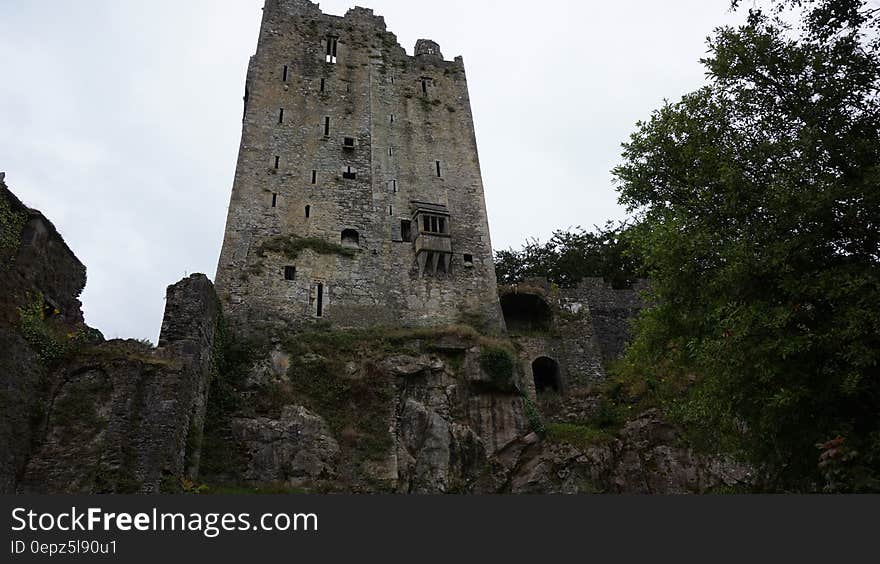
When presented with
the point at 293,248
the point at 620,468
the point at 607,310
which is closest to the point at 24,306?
the point at 293,248

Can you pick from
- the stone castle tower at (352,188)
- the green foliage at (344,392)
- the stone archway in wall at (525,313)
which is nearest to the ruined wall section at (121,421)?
the green foliage at (344,392)

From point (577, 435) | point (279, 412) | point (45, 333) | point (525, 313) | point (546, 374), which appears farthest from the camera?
point (525, 313)

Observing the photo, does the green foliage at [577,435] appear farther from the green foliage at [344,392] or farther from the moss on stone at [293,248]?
the moss on stone at [293,248]

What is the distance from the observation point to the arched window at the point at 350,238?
1089 inches

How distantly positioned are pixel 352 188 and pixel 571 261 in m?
16.7

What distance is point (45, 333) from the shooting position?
16.5 meters

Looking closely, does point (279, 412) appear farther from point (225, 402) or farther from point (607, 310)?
point (607, 310)

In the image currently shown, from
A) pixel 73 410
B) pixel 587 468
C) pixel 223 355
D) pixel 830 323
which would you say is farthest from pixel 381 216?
pixel 830 323

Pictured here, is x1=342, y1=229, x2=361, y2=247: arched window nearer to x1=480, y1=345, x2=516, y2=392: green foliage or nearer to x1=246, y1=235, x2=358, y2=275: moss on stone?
x1=246, y1=235, x2=358, y2=275: moss on stone

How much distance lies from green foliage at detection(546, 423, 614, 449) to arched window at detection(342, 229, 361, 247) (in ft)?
35.2

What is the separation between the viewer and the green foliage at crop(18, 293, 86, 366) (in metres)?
16.0

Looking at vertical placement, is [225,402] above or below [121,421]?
above

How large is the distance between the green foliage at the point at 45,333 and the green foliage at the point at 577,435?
14.6 metres

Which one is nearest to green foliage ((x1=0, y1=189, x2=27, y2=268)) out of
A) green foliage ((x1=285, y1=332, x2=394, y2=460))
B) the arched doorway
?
green foliage ((x1=285, y1=332, x2=394, y2=460))
